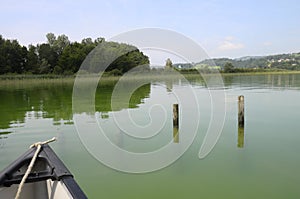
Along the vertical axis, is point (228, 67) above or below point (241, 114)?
above

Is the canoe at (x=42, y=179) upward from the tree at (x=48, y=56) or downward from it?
downward

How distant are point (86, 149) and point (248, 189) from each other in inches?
192

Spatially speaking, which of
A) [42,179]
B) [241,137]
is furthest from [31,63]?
[42,179]

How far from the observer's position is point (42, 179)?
134 inches

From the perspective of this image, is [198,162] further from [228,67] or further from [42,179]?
[228,67]

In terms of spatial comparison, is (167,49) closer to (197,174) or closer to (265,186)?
(197,174)

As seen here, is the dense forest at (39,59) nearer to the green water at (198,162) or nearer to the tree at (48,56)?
the tree at (48,56)

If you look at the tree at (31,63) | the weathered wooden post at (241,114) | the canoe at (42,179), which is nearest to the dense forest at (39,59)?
the tree at (31,63)

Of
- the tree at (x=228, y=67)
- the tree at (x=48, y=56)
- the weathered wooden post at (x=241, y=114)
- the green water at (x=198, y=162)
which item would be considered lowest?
the green water at (x=198, y=162)

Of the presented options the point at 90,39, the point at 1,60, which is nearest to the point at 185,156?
the point at 1,60

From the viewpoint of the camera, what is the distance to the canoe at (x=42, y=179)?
10.3 ft

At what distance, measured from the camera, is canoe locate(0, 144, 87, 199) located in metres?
3.14


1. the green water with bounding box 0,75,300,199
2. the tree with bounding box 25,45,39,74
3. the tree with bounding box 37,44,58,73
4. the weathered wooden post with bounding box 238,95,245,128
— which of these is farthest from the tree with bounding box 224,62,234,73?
the weathered wooden post with bounding box 238,95,245,128

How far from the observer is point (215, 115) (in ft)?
46.6
